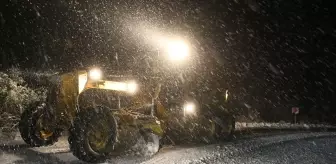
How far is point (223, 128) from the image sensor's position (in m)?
12.8

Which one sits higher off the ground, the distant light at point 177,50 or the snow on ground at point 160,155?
the distant light at point 177,50

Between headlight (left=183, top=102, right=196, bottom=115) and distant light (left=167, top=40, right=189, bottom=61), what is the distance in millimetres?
2043

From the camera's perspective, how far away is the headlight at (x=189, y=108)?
11578mm

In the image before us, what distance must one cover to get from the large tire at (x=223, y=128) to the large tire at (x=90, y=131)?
5901 millimetres

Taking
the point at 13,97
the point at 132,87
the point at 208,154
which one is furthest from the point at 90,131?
the point at 13,97

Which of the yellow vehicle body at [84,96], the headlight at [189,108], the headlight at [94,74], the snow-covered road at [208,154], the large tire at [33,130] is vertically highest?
the headlight at [94,74]

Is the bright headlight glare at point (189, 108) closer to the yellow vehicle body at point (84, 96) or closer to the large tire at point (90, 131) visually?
the yellow vehicle body at point (84, 96)

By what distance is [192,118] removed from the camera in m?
12.0

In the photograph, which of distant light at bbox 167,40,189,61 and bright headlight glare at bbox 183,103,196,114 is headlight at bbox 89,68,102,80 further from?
bright headlight glare at bbox 183,103,196,114

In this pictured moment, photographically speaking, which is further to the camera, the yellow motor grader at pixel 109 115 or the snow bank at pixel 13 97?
the snow bank at pixel 13 97

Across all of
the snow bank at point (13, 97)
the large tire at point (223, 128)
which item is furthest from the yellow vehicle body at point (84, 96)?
the snow bank at point (13, 97)

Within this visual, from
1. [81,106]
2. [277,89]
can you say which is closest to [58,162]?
[81,106]

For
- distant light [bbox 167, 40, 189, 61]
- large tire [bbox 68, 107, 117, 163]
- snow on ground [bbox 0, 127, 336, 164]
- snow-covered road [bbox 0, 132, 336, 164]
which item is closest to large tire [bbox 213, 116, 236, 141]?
snow-covered road [bbox 0, 132, 336, 164]

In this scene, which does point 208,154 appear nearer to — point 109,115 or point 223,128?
point 109,115
